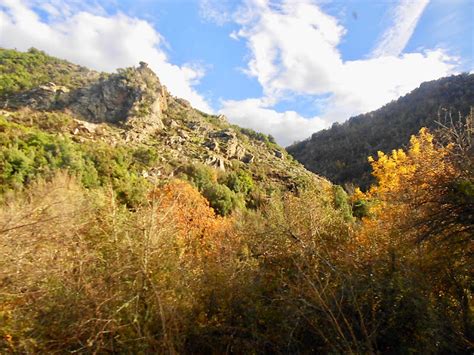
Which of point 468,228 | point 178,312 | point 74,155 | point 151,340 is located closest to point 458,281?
point 468,228

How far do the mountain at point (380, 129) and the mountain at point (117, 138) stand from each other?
28.9 feet

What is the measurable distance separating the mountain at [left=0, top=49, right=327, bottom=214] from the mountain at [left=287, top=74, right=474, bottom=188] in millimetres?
8807

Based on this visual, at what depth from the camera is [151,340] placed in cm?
410

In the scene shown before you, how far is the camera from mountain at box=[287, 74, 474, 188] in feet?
173

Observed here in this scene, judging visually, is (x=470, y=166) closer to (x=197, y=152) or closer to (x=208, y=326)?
(x=208, y=326)

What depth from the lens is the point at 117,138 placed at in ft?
136

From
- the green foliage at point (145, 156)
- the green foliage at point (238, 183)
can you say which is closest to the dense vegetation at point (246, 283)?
the green foliage at point (145, 156)

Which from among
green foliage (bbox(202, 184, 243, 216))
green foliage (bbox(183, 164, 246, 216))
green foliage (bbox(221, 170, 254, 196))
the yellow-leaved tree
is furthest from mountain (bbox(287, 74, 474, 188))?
the yellow-leaved tree

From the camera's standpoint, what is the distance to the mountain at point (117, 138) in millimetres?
25344

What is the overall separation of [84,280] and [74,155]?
2454 cm

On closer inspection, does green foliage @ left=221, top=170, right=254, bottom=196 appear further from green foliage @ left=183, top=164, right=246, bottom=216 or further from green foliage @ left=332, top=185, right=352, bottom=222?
green foliage @ left=332, top=185, right=352, bottom=222

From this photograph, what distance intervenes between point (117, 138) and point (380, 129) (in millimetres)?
51699

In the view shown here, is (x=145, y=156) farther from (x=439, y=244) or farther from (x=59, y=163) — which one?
(x=439, y=244)

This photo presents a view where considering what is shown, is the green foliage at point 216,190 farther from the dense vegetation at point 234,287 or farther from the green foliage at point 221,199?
the dense vegetation at point 234,287
